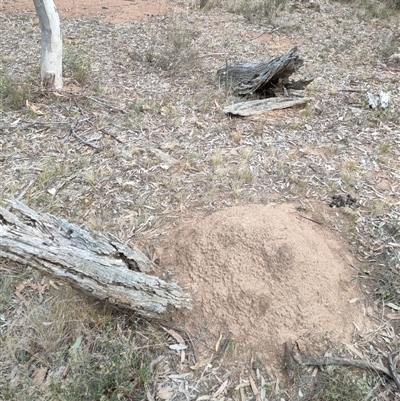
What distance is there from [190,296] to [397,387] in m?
1.17

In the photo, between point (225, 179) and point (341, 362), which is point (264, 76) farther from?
point (341, 362)

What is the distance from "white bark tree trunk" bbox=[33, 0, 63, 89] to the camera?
14.5 ft

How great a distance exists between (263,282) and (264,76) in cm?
300

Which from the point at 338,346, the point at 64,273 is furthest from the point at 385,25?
the point at 64,273

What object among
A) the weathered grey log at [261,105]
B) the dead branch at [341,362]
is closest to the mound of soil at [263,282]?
the dead branch at [341,362]

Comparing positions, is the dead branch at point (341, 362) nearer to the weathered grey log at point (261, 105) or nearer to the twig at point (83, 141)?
the twig at point (83, 141)

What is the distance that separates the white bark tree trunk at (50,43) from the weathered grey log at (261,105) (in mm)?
1979

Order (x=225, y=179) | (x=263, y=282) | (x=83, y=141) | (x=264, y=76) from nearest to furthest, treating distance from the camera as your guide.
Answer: (x=263, y=282) → (x=225, y=179) → (x=83, y=141) → (x=264, y=76)

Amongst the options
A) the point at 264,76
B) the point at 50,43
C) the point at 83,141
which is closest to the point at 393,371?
the point at 83,141

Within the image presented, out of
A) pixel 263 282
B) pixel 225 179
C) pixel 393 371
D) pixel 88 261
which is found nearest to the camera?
pixel 88 261

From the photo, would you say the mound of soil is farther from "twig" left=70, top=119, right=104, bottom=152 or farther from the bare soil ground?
"twig" left=70, top=119, right=104, bottom=152

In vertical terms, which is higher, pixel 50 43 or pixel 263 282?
pixel 50 43

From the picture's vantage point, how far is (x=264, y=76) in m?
4.71

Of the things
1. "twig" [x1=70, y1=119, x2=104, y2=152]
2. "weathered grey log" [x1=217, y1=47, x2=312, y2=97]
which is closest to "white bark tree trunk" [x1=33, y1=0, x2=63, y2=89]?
"twig" [x1=70, y1=119, x2=104, y2=152]
